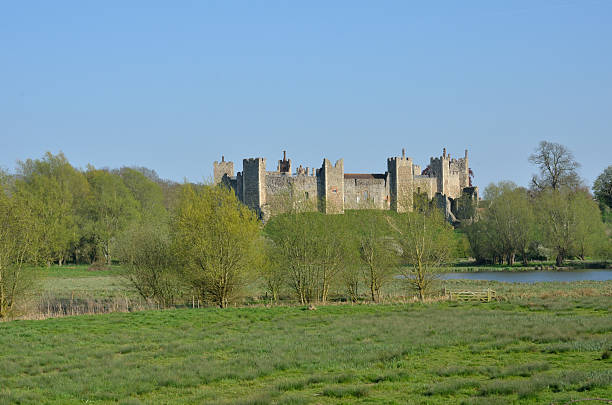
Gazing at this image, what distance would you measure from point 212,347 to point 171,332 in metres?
3.60

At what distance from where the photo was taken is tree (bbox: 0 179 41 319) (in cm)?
2559

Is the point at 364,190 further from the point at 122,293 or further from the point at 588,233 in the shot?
the point at 122,293

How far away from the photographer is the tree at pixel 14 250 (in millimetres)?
25594

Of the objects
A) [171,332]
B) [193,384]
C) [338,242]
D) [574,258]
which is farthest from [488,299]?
[574,258]

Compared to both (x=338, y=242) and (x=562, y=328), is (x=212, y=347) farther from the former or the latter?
(x=338, y=242)

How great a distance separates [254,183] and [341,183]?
10.1 meters

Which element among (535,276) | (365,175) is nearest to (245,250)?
(535,276)

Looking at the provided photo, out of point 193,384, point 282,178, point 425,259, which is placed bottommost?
point 193,384

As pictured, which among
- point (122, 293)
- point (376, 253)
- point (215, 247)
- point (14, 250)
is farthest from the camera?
point (122, 293)

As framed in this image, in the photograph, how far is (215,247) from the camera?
91.6ft

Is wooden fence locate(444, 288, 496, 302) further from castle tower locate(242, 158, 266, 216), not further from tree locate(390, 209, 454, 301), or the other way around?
castle tower locate(242, 158, 266, 216)

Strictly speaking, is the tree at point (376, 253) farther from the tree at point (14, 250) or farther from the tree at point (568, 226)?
the tree at point (568, 226)

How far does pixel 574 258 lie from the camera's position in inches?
2419

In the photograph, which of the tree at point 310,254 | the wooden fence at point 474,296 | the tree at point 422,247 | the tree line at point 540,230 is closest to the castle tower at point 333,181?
the tree line at point 540,230
